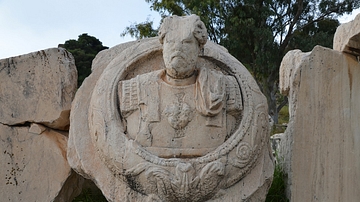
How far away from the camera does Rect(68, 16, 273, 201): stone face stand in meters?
2.74

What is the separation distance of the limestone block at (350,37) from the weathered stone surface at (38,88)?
2212mm

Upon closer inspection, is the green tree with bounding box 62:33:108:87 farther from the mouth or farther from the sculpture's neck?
the mouth

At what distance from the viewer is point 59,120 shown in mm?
3742

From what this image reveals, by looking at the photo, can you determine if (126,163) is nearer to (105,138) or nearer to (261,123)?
(105,138)

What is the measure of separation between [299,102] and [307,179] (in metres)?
0.60

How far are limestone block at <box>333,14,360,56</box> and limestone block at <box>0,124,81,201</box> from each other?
241 cm

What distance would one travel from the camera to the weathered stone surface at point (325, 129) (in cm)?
352

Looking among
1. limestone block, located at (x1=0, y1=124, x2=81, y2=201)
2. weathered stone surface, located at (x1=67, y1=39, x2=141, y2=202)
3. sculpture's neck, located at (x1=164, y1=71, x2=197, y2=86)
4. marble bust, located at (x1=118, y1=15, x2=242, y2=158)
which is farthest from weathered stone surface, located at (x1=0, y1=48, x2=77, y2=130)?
sculpture's neck, located at (x1=164, y1=71, x2=197, y2=86)

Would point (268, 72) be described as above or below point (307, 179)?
above

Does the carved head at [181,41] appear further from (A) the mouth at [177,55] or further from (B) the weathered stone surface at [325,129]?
(B) the weathered stone surface at [325,129]

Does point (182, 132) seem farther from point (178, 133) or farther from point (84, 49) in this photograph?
point (84, 49)

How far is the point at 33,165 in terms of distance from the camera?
12.2 ft

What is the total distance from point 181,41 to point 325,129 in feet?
4.87

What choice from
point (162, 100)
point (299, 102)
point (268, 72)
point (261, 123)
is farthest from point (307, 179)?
point (268, 72)
